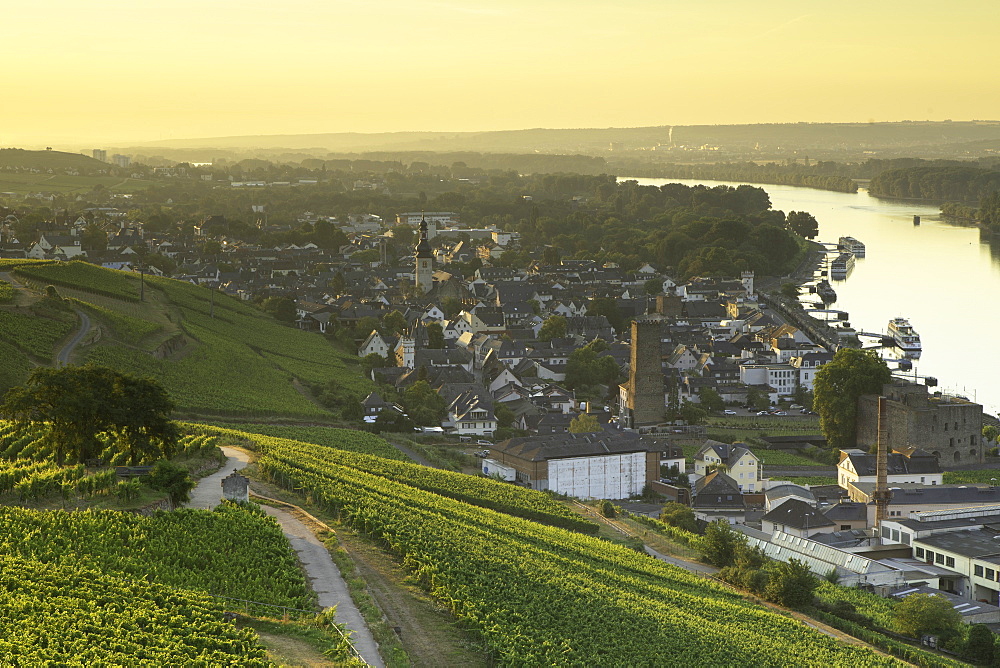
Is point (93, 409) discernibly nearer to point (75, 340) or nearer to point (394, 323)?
point (75, 340)

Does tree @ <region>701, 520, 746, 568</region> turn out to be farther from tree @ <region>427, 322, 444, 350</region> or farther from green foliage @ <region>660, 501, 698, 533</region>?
tree @ <region>427, 322, 444, 350</region>

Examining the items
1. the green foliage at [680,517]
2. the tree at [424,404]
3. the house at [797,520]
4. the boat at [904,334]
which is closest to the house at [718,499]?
the green foliage at [680,517]

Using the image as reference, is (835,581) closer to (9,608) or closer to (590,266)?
(9,608)

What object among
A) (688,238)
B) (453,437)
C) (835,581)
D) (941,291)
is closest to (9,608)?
(835,581)

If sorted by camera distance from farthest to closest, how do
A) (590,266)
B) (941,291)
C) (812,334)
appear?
(590,266) → (941,291) → (812,334)

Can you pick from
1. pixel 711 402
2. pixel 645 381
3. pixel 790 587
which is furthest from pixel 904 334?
pixel 790 587

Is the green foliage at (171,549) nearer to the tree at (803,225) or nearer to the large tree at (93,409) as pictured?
the large tree at (93,409)
